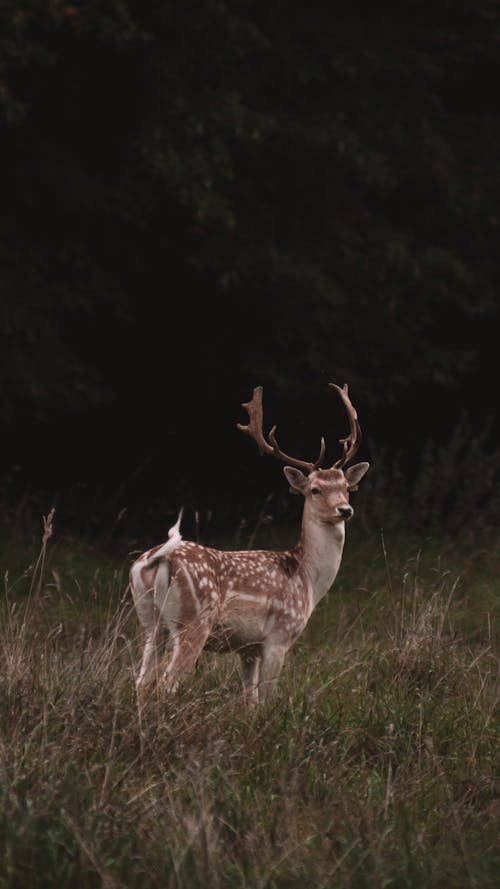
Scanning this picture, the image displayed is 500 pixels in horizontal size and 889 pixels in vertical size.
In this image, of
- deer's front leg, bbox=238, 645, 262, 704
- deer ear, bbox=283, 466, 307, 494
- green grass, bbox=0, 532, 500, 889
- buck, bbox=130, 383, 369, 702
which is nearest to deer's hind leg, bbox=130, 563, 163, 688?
buck, bbox=130, 383, 369, 702

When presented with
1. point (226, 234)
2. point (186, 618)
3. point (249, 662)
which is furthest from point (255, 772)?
point (226, 234)

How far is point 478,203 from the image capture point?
43.0 ft

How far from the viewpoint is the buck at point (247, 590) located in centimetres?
675

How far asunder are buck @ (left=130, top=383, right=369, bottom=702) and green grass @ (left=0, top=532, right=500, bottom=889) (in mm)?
139

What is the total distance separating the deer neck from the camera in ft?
25.0

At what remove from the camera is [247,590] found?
717 cm

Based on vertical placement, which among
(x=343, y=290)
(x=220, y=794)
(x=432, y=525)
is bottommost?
(x=432, y=525)

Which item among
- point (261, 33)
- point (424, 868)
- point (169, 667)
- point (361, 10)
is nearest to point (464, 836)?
point (424, 868)

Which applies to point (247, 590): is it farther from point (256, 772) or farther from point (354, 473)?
point (256, 772)

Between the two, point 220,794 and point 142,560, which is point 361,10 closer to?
point 142,560

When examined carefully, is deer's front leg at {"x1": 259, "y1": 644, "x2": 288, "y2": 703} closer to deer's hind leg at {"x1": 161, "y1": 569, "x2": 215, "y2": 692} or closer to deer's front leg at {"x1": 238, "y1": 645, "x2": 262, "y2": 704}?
deer's front leg at {"x1": 238, "y1": 645, "x2": 262, "y2": 704}

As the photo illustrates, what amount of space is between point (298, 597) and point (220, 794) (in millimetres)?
2404

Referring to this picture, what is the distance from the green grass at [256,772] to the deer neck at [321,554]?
0.51 meters

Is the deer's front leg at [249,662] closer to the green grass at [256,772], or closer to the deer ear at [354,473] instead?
the green grass at [256,772]
